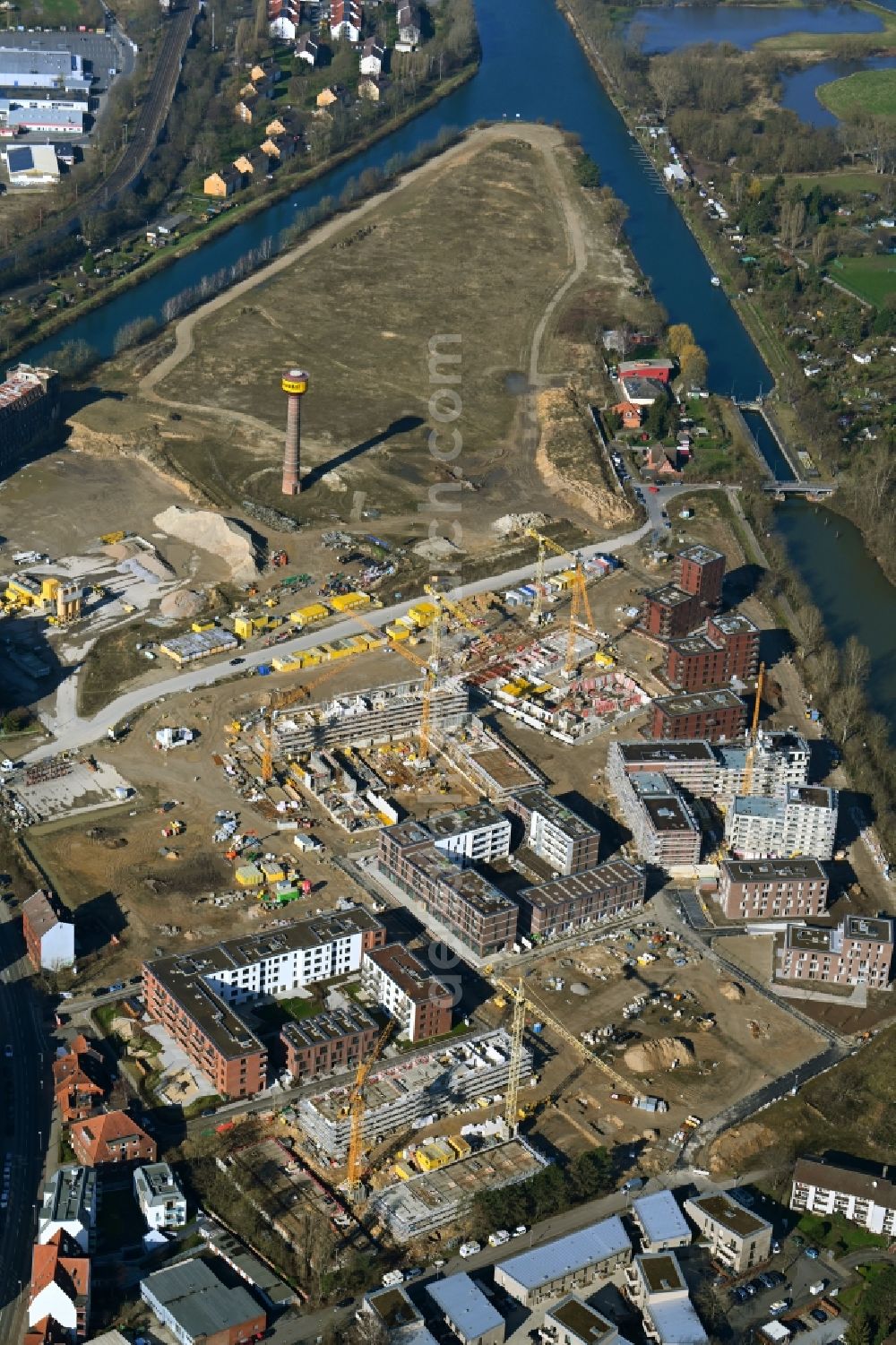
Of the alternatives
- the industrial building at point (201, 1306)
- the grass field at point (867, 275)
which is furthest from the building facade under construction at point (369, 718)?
the grass field at point (867, 275)

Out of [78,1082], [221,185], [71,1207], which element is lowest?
[221,185]

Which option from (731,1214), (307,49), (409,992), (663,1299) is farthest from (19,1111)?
(307,49)

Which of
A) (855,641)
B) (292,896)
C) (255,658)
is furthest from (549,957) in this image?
(855,641)

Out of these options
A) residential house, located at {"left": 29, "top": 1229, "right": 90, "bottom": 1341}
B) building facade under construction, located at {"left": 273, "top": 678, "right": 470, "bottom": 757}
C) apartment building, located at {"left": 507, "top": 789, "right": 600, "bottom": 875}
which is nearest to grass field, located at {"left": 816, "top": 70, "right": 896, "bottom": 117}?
building facade under construction, located at {"left": 273, "top": 678, "right": 470, "bottom": 757}

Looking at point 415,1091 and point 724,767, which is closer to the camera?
point 415,1091

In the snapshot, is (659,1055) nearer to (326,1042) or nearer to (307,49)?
(326,1042)

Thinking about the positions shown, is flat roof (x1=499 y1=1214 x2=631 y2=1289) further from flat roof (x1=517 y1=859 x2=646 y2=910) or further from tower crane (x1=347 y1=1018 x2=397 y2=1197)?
flat roof (x1=517 y1=859 x2=646 y2=910)

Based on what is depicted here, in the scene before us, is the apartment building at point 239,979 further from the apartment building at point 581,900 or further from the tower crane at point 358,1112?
the apartment building at point 581,900
